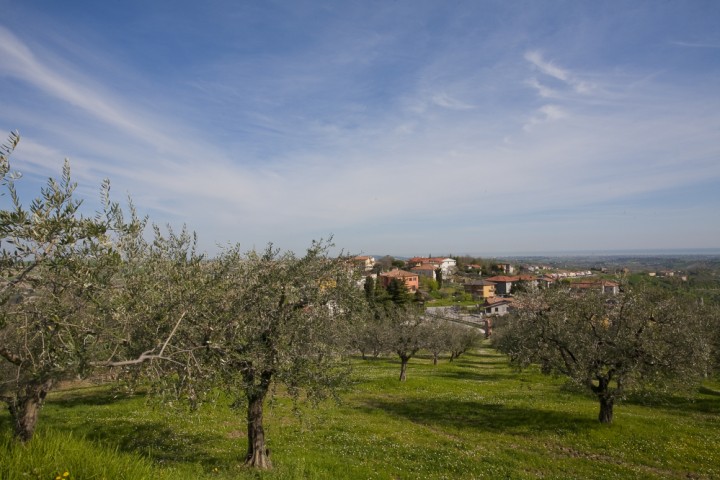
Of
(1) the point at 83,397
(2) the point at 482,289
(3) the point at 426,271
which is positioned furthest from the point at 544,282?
(1) the point at 83,397

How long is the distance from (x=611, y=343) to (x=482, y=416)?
8.76 m

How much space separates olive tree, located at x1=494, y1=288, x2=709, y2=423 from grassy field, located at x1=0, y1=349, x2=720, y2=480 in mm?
2725

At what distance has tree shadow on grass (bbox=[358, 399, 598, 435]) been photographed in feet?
71.7

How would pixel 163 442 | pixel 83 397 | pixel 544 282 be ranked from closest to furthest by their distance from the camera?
pixel 163 442
pixel 83 397
pixel 544 282

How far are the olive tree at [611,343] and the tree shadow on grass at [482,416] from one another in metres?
2.21

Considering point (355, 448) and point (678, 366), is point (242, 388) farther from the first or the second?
point (678, 366)

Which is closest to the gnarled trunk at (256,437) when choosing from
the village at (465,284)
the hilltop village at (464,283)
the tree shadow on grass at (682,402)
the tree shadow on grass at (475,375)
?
the tree shadow on grass at (682,402)

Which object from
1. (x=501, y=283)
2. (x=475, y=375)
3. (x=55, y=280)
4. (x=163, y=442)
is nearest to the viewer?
(x=55, y=280)

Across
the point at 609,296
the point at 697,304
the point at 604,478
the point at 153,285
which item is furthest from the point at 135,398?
Result: the point at 697,304

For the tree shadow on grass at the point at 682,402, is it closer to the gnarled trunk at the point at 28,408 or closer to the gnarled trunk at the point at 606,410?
the gnarled trunk at the point at 606,410

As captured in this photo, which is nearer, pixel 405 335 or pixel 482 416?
pixel 482 416

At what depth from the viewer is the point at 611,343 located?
70.8 ft

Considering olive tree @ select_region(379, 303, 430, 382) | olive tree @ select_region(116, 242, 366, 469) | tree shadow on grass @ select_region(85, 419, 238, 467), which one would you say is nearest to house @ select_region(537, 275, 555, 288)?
olive tree @ select_region(379, 303, 430, 382)

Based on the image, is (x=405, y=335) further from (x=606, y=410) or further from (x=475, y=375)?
(x=606, y=410)
